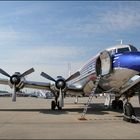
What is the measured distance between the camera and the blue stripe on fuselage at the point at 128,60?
48.3ft

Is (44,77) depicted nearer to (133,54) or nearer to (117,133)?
(133,54)

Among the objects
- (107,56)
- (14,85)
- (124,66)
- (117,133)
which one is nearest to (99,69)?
(107,56)

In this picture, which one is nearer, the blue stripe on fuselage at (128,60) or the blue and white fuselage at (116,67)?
the blue stripe on fuselage at (128,60)

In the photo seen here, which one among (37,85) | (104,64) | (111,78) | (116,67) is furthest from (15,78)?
(116,67)

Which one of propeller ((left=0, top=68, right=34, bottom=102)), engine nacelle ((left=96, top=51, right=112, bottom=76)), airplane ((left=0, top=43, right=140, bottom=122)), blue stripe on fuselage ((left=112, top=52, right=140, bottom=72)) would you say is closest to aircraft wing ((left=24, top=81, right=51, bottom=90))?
airplane ((left=0, top=43, right=140, bottom=122))

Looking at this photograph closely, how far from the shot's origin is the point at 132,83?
15336 mm

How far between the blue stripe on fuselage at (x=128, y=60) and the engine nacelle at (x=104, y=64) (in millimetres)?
474

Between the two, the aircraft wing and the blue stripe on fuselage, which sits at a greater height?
the blue stripe on fuselage

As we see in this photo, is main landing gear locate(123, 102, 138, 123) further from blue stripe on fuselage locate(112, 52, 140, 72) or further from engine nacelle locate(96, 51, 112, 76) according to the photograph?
engine nacelle locate(96, 51, 112, 76)

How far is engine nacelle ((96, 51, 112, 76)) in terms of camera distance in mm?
16591

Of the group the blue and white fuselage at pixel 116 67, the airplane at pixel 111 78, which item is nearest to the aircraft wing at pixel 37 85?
the airplane at pixel 111 78

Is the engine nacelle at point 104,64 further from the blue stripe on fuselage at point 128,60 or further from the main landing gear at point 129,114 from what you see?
the main landing gear at point 129,114

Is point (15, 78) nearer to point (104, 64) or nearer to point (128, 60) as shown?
point (104, 64)

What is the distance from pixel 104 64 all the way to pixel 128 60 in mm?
2735
